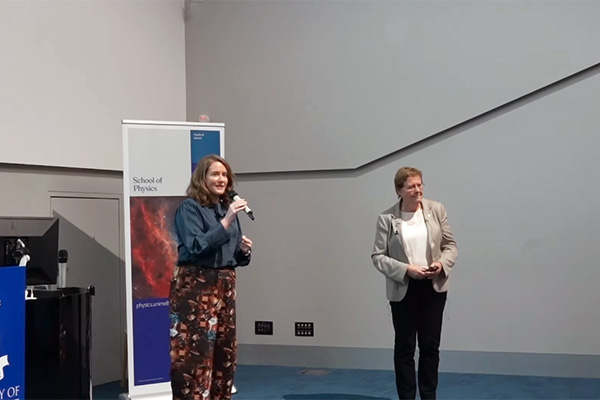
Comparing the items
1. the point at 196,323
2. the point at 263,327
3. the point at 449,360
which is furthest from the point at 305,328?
the point at 196,323

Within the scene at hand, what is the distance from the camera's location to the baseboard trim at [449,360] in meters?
5.51

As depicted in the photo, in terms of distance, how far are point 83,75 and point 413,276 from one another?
3.16 m

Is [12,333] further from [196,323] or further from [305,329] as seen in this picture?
[305,329]

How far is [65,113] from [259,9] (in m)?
2.03

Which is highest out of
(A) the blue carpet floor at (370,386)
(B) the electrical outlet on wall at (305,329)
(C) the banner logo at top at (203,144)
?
(C) the banner logo at top at (203,144)

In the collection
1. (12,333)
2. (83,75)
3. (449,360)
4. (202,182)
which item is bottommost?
(449,360)

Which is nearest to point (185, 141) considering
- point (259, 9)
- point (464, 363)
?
point (259, 9)

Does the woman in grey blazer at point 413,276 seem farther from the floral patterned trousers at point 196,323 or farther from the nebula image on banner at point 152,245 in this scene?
the nebula image on banner at point 152,245

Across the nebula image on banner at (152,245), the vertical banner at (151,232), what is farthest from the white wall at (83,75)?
the nebula image on banner at (152,245)

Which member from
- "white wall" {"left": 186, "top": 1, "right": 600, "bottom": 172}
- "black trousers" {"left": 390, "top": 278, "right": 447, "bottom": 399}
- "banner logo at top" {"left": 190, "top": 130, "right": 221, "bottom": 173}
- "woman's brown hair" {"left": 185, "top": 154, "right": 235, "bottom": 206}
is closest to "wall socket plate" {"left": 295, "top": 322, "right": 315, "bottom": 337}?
"white wall" {"left": 186, "top": 1, "right": 600, "bottom": 172}

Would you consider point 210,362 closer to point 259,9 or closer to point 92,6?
point 92,6

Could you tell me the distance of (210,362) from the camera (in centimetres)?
360

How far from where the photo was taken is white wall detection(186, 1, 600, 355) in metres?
5.58

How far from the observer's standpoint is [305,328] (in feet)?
20.8
